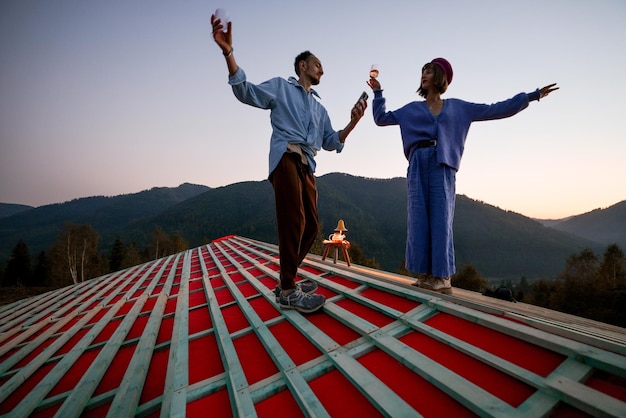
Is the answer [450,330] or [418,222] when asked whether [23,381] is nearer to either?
[450,330]

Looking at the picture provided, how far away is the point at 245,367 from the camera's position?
4.65 feet

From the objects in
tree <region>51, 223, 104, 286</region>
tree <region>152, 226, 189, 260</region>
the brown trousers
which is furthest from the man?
tree <region>152, 226, 189, 260</region>

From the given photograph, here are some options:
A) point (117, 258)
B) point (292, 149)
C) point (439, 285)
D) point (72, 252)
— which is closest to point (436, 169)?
point (439, 285)

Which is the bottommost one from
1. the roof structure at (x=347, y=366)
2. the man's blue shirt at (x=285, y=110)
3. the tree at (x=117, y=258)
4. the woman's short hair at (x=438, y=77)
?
the tree at (x=117, y=258)

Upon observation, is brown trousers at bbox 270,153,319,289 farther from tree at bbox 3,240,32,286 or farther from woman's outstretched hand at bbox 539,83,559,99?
tree at bbox 3,240,32,286

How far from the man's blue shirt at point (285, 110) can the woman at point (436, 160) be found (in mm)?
1088

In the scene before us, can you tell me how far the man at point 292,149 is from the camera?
1.96m

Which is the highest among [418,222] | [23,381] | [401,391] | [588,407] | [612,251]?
[418,222]

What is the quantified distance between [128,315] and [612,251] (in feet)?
151

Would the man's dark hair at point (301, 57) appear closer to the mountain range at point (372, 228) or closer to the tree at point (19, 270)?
the tree at point (19, 270)

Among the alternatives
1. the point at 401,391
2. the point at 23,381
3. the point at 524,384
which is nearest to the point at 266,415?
the point at 401,391

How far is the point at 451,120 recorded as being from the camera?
2477 mm

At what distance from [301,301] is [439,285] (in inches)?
51.0

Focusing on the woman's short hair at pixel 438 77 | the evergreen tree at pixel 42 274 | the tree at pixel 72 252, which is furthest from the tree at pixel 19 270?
the woman's short hair at pixel 438 77
